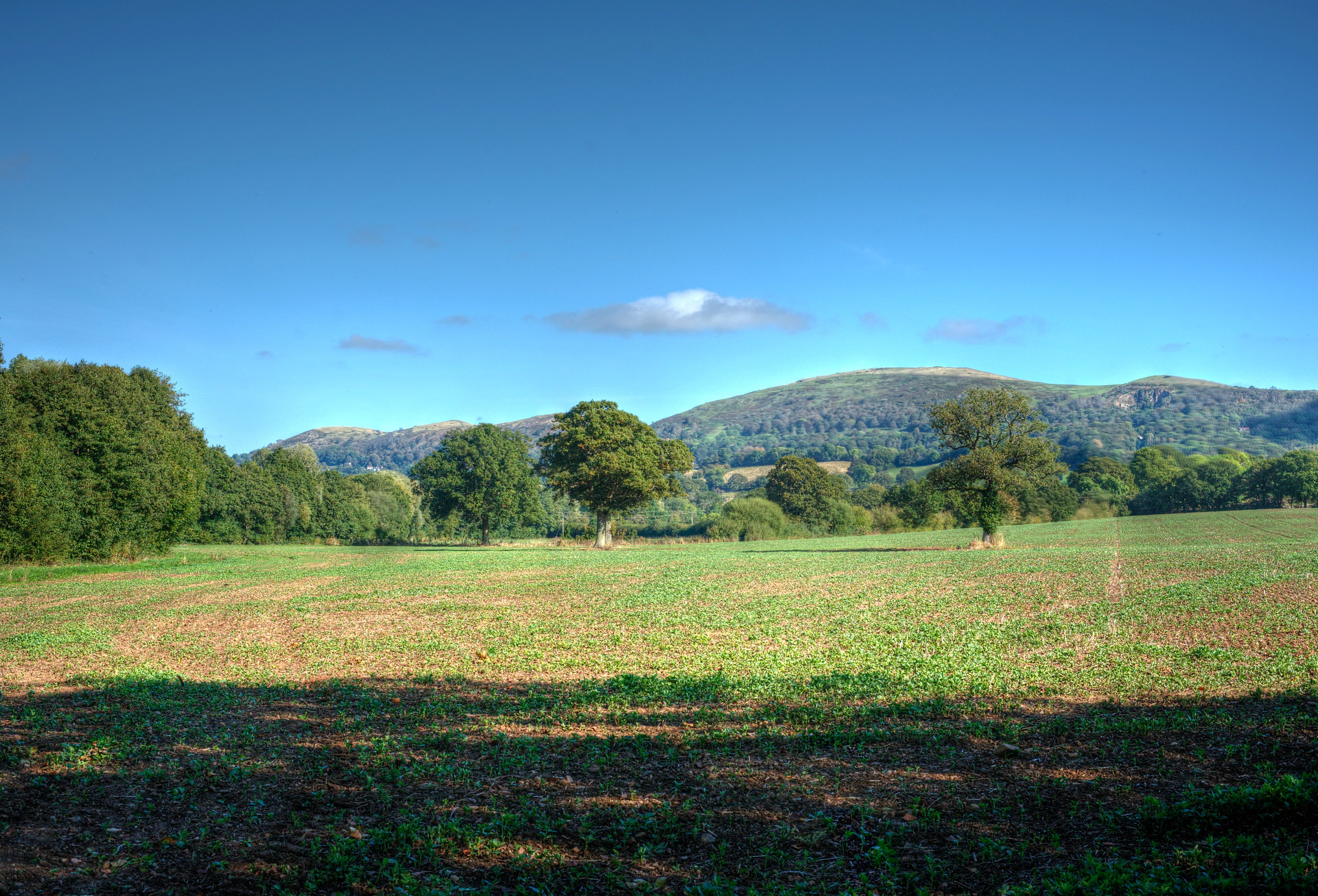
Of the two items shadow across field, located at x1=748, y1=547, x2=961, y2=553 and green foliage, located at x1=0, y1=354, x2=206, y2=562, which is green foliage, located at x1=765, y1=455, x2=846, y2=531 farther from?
green foliage, located at x1=0, y1=354, x2=206, y2=562

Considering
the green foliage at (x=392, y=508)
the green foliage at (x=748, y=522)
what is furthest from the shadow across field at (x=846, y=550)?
the green foliage at (x=392, y=508)

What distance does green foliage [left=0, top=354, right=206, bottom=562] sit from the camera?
37.5 meters

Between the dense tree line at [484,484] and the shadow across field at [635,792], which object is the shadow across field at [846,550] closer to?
the dense tree line at [484,484]

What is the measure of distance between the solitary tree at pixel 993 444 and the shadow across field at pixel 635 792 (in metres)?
41.2

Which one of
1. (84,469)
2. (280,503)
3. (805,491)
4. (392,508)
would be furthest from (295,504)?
(805,491)

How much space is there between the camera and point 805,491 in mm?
115438

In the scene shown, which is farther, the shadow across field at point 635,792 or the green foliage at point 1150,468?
the green foliage at point 1150,468

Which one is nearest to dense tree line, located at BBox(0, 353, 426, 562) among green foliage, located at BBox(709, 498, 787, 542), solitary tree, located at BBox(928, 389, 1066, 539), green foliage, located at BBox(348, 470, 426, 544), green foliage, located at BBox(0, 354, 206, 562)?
green foliage, located at BBox(0, 354, 206, 562)

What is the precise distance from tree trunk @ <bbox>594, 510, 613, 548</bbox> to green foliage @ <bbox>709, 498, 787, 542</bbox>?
1000 inches

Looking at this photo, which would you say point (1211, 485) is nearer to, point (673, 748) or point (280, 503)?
point (673, 748)

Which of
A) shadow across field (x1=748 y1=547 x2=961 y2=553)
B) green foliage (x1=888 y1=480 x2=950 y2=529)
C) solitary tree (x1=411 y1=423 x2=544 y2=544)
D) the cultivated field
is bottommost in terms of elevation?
shadow across field (x1=748 y1=547 x2=961 y2=553)

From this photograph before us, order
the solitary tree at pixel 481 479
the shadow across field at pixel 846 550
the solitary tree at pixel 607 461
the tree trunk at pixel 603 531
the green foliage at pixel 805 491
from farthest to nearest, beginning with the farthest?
the green foliage at pixel 805 491, the solitary tree at pixel 481 479, the tree trunk at pixel 603 531, the solitary tree at pixel 607 461, the shadow across field at pixel 846 550

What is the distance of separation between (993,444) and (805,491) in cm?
6493

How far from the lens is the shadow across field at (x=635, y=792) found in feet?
21.4
